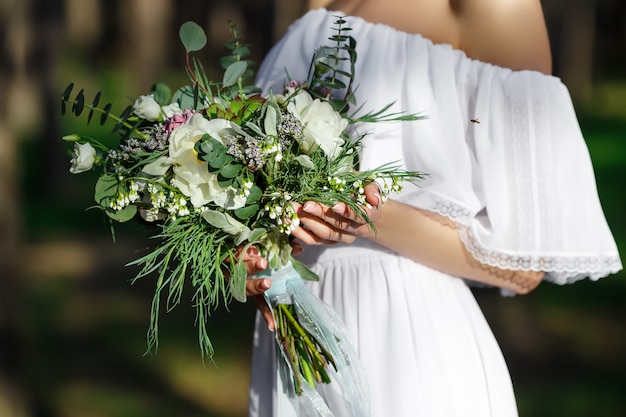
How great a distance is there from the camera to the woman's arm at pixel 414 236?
2.04m

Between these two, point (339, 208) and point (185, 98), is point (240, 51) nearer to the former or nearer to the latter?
point (185, 98)

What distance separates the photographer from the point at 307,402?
7.07 feet

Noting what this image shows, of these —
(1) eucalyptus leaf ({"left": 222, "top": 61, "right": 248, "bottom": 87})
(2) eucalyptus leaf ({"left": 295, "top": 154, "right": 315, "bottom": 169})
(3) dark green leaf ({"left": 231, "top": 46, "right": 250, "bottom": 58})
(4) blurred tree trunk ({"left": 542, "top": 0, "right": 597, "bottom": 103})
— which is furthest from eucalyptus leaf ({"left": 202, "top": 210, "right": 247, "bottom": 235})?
(4) blurred tree trunk ({"left": 542, "top": 0, "right": 597, "bottom": 103})

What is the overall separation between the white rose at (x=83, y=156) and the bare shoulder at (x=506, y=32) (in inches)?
38.6

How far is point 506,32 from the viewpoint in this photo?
224 centimetres

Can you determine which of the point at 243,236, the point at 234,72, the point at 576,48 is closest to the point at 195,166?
the point at 243,236

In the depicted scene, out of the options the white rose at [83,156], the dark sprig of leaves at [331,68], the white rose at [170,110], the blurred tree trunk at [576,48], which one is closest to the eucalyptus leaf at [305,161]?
the dark sprig of leaves at [331,68]

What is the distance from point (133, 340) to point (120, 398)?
1072 mm

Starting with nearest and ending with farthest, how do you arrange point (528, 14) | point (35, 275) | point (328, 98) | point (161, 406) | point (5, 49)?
point (328, 98) < point (528, 14) < point (5, 49) < point (161, 406) < point (35, 275)

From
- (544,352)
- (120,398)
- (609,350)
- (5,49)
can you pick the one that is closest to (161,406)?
(120,398)

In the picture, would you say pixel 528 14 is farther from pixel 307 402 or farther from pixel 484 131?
pixel 307 402

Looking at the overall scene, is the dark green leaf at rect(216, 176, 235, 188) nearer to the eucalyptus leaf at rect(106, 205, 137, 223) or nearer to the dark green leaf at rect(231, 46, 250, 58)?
the eucalyptus leaf at rect(106, 205, 137, 223)

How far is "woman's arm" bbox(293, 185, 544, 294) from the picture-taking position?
2.04m

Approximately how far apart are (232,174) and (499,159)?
75 cm
